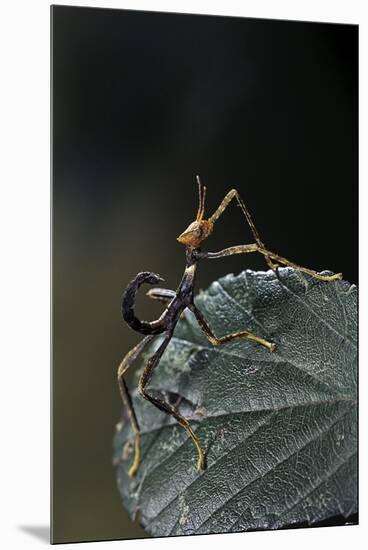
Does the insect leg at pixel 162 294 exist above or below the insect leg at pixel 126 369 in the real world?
above

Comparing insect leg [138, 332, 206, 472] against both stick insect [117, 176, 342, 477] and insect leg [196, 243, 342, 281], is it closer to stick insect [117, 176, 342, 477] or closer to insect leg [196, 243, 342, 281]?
stick insect [117, 176, 342, 477]

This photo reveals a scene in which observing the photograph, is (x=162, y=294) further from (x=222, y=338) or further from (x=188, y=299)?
(x=222, y=338)

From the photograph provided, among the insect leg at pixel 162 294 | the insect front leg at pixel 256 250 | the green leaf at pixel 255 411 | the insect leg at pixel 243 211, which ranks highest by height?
the insect leg at pixel 243 211

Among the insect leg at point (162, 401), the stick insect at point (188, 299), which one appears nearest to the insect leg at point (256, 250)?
the stick insect at point (188, 299)

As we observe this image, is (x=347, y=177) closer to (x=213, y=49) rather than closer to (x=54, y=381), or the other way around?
(x=213, y=49)

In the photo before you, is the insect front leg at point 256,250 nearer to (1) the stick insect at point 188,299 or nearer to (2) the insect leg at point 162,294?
(1) the stick insect at point 188,299

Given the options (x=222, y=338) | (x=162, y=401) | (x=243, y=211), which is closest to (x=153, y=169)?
(x=243, y=211)

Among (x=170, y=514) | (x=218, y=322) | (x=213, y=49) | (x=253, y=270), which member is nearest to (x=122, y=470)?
(x=170, y=514)
